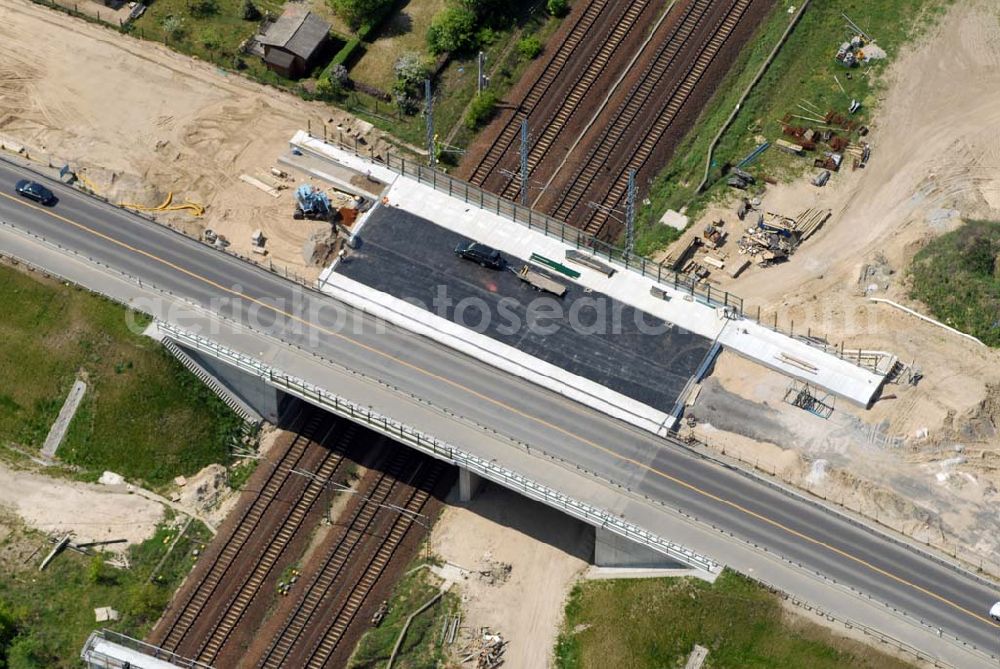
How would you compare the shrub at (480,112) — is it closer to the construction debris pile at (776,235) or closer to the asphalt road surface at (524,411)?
the asphalt road surface at (524,411)

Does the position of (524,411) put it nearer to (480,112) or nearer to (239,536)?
(239,536)

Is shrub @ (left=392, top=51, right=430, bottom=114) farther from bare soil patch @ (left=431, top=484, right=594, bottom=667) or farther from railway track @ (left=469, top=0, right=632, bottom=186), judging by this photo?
bare soil patch @ (left=431, top=484, right=594, bottom=667)

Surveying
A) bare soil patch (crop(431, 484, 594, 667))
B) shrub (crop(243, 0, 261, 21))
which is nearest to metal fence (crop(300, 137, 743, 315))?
shrub (crop(243, 0, 261, 21))

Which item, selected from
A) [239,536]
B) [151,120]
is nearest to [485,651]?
[239,536]

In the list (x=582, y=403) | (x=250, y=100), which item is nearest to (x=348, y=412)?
(x=582, y=403)

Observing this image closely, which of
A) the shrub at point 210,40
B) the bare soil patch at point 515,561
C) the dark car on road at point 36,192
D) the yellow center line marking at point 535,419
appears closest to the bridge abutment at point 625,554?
the bare soil patch at point 515,561

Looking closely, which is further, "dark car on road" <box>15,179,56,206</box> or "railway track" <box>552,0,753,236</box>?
"railway track" <box>552,0,753,236</box>

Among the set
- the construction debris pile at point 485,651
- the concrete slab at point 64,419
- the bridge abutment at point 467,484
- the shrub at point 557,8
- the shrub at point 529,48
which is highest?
the shrub at point 557,8
